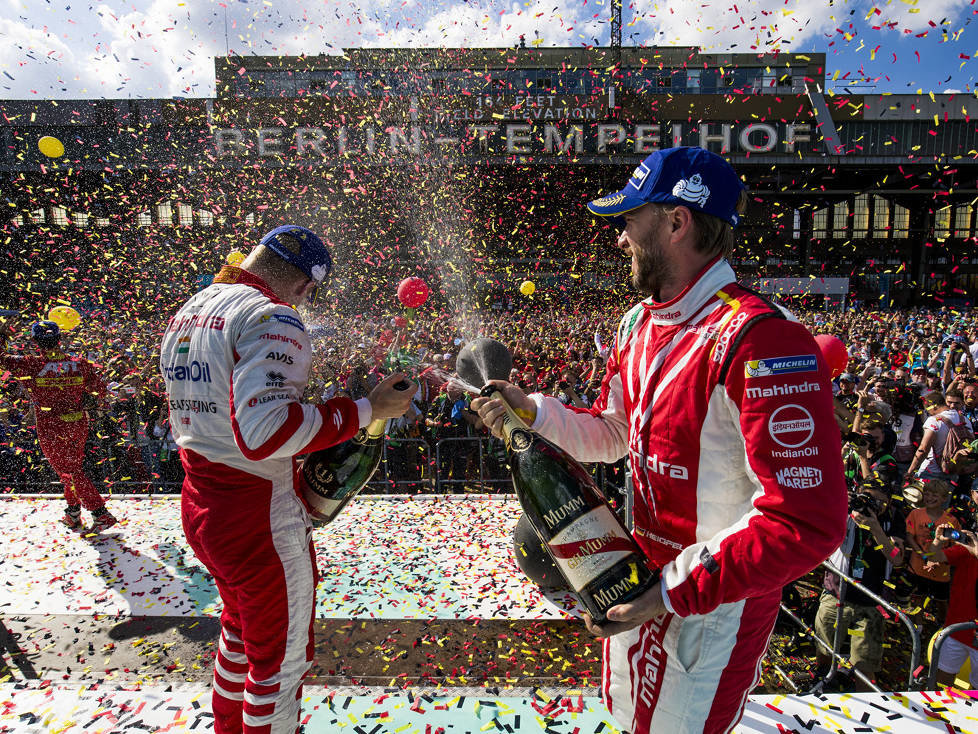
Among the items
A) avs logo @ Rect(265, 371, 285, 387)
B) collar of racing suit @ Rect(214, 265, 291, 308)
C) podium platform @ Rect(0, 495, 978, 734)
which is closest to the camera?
avs logo @ Rect(265, 371, 285, 387)

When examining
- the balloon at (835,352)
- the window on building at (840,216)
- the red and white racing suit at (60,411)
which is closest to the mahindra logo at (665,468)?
the balloon at (835,352)

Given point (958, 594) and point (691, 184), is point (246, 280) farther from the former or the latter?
point (958, 594)

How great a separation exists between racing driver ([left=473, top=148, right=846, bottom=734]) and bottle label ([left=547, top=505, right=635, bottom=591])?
0.13 meters

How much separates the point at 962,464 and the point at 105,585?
8261 mm

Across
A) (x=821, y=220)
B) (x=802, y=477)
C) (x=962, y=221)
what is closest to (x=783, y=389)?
(x=802, y=477)

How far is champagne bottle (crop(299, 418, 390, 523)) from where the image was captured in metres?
2.57

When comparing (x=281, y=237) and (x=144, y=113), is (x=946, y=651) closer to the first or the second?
(x=281, y=237)

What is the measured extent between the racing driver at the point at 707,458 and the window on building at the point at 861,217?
39.6 m

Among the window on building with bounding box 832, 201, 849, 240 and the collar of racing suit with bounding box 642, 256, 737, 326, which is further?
the window on building with bounding box 832, 201, 849, 240

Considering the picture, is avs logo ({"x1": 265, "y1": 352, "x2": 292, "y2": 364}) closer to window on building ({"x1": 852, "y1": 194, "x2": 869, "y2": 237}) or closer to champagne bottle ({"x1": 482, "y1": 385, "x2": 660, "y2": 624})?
champagne bottle ({"x1": 482, "y1": 385, "x2": 660, "y2": 624})

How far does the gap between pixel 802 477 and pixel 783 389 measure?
0.22 metres

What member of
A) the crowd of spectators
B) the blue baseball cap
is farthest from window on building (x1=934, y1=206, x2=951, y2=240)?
the blue baseball cap

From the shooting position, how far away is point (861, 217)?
34000mm

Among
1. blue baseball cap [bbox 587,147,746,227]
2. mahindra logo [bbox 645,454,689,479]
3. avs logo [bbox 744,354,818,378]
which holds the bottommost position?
mahindra logo [bbox 645,454,689,479]
